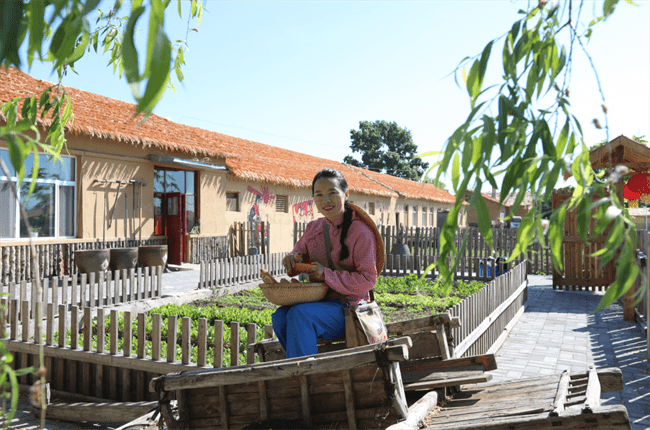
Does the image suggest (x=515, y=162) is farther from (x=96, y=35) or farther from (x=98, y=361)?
(x=98, y=361)

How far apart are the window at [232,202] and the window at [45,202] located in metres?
6.47

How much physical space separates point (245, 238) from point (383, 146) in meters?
46.1

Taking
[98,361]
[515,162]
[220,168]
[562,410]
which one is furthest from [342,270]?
[220,168]

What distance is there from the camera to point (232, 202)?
1900 cm

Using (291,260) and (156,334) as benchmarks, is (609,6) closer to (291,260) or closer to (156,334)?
(291,260)

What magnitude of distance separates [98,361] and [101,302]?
2545mm

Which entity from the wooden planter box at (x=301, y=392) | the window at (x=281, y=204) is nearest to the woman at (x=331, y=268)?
the wooden planter box at (x=301, y=392)

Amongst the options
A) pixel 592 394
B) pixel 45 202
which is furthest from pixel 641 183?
pixel 45 202

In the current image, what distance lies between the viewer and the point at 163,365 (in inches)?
205

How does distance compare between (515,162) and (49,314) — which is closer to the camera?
(515,162)

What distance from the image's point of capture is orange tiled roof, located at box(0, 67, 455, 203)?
13062 mm

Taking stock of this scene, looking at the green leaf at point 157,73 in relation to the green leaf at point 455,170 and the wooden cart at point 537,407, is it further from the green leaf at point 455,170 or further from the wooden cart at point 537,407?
the wooden cart at point 537,407

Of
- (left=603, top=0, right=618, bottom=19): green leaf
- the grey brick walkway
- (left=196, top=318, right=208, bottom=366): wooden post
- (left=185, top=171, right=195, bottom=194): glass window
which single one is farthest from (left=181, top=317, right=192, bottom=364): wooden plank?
(left=185, top=171, right=195, bottom=194): glass window

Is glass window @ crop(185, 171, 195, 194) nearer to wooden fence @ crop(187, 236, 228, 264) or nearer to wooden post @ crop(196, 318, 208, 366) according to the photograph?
wooden fence @ crop(187, 236, 228, 264)
